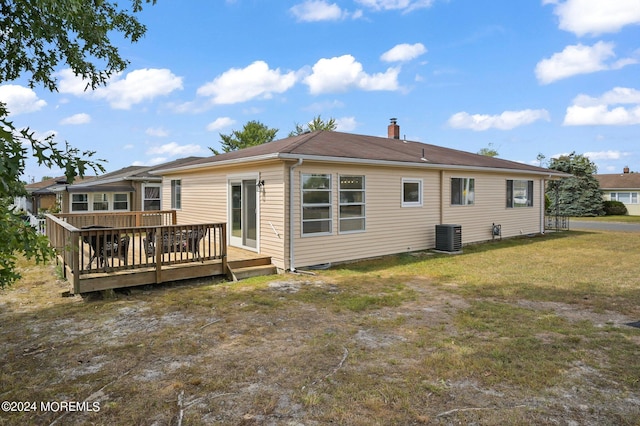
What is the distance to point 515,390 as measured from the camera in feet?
11.1

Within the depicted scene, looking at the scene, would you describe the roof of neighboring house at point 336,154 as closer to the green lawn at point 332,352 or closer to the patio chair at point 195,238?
the patio chair at point 195,238

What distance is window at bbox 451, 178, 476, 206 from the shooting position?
12538 millimetres

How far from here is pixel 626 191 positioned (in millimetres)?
34312

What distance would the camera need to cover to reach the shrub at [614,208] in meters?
33.1

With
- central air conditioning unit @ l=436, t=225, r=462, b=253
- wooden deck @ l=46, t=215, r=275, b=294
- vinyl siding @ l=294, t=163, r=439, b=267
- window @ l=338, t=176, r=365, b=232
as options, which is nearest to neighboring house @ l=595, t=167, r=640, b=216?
central air conditioning unit @ l=436, t=225, r=462, b=253

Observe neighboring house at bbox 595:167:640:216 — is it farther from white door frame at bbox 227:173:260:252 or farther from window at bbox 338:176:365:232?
white door frame at bbox 227:173:260:252

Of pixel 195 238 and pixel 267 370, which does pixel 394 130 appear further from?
pixel 267 370

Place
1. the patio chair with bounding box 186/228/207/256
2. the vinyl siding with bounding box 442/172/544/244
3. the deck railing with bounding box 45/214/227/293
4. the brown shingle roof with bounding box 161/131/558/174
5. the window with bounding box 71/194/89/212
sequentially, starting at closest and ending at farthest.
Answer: the deck railing with bounding box 45/214/227/293 → the patio chair with bounding box 186/228/207/256 → the brown shingle roof with bounding box 161/131/558/174 → the vinyl siding with bounding box 442/172/544/244 → the window with bounding box 71/194/89/212

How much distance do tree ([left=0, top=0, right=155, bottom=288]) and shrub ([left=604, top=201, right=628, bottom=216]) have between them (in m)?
38.9

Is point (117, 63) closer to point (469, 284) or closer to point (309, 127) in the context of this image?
point (469, 284)

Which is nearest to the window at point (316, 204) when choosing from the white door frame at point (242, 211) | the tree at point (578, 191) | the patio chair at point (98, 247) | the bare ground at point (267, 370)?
the white door frame at point (242, 211)

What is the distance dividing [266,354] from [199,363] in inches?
28.0

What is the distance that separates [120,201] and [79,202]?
1842 mm

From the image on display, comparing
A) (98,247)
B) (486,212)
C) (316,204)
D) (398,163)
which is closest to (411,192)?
(398,163)
